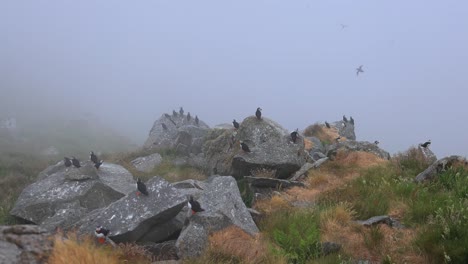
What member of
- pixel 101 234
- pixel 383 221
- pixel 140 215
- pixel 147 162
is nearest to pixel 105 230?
pixel 101 234

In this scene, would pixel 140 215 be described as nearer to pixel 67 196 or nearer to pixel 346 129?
pixel 67 196

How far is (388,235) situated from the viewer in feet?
27.9

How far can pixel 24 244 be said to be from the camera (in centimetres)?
679

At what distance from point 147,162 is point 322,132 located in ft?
43.3

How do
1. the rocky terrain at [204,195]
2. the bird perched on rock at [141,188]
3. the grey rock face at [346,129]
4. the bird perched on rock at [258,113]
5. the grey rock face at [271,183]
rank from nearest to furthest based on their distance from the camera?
the rocky terrain at [204,195]
the bird perched on rock at [141,188]
the grey rock face at [271,183]
the bird perched on rock at [258,113]
the grey rock face at [346,129]

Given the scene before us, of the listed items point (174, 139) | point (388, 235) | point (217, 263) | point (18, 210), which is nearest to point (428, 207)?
point (388, 235)

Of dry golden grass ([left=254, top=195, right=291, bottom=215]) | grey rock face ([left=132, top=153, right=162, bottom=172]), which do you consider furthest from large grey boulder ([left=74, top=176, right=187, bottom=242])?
grey rock face ([left=132, top=153, right=162, bottom=172])

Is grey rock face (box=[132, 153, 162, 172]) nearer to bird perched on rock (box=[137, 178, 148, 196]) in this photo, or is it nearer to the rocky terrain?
the rocky terrain

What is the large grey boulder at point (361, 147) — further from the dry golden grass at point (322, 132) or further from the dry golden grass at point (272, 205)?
the dry golden grass at point (272, 205)

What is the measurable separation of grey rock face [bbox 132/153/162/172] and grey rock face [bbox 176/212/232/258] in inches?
594

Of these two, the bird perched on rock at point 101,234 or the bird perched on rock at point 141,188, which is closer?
the bird perched on rock at point 101,234

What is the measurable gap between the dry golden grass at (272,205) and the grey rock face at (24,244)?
632 centimetres

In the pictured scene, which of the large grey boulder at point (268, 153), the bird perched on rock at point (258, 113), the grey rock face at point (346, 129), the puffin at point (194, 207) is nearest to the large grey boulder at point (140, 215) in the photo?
the puffin at point (194, 207)

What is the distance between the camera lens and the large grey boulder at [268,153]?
1703 cm
